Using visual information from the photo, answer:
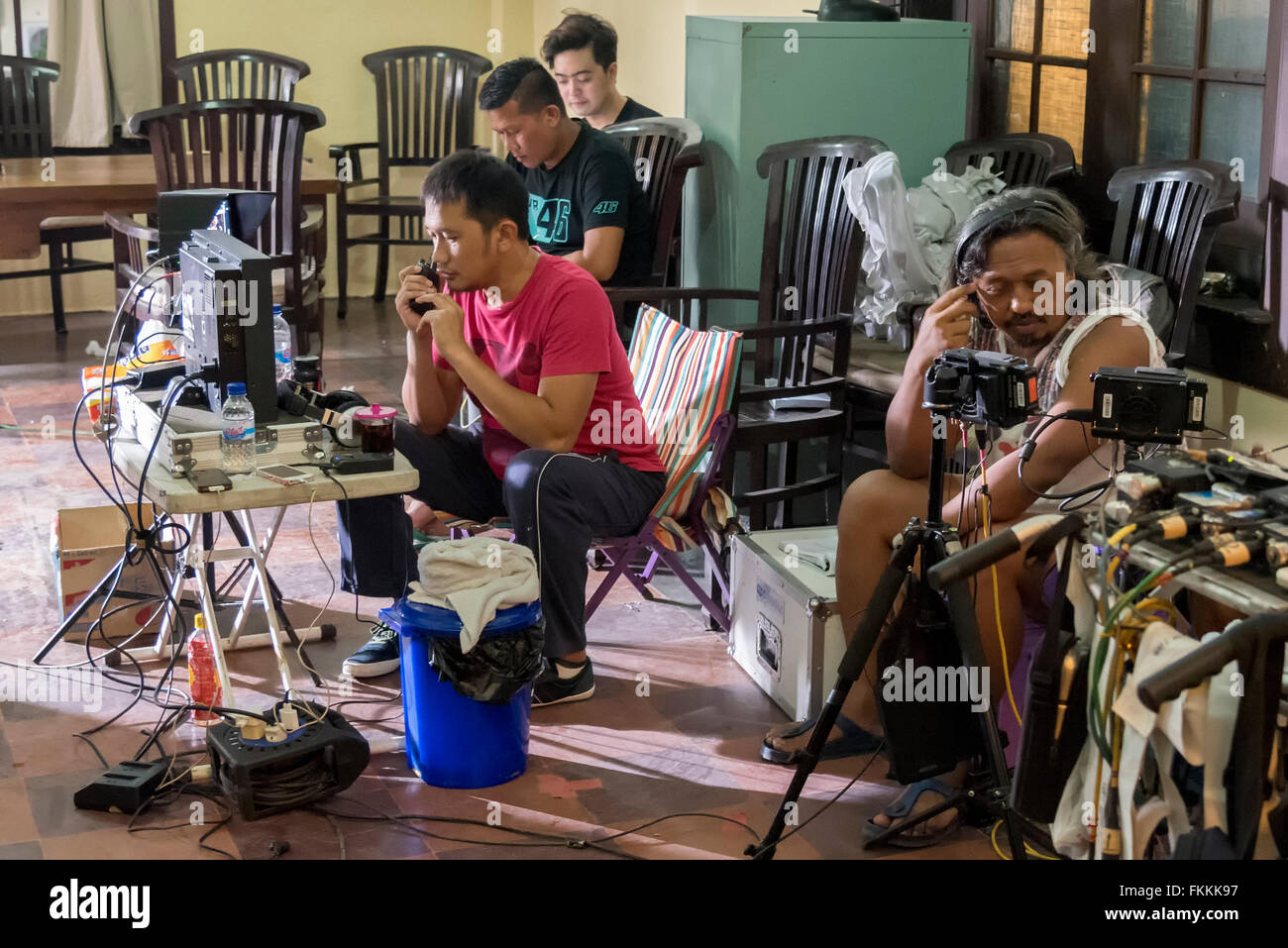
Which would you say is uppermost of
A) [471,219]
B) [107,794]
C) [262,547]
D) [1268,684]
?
[471,219]

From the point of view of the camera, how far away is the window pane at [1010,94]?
465cm

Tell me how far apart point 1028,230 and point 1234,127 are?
1.34 m

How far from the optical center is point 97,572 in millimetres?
3516

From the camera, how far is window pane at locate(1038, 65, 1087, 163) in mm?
4406

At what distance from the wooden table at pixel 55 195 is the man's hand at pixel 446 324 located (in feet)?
7.61

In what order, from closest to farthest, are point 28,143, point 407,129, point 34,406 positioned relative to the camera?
point 34,406 → point 28,143 → point 407,129

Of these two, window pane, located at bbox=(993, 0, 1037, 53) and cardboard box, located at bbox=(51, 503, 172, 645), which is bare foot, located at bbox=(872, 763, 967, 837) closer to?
cardboard box, located at bbox=(51, 503, 172, 645)

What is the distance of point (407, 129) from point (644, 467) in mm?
4195

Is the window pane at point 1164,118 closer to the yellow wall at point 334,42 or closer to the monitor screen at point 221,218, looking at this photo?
the monitor screen at point 221,218

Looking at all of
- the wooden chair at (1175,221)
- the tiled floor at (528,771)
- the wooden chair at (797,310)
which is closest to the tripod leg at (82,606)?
the tiled floor at (528,771)

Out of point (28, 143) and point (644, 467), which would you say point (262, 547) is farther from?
point (28, 143)

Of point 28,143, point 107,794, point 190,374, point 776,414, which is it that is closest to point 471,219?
point 190,374

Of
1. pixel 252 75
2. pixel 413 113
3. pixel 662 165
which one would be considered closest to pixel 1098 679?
pixel 662 165

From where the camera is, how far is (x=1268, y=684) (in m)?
1.72
